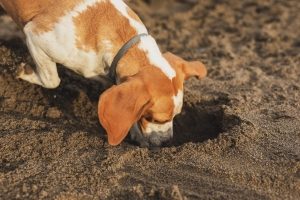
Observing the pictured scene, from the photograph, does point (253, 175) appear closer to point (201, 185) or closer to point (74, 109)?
point (201, 185)

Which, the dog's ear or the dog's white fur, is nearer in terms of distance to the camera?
the dog's ear

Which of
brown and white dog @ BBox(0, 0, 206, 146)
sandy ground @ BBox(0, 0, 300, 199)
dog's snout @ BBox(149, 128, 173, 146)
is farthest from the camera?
dog's snout @ BBox(149, 128, 173, 146)

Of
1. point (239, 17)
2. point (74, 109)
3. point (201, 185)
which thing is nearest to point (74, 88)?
point (74, 109)

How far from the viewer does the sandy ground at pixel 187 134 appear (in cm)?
464

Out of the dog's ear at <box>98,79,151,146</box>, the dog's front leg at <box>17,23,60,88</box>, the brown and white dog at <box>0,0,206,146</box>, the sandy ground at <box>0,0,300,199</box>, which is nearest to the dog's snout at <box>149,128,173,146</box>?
the brown and white dog at <box>0,0,206,146</box>

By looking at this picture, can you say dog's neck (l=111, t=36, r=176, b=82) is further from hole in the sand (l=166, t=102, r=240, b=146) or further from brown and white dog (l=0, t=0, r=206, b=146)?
hole in the sand (l=166, t=102, r=240, b=146)

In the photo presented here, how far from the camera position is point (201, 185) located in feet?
15.5

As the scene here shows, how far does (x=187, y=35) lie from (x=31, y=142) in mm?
3729

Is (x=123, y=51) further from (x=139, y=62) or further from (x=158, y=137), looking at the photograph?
(x=158, y=137)

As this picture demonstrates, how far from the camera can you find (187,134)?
584 centimetres

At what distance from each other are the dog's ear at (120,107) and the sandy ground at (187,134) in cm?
36

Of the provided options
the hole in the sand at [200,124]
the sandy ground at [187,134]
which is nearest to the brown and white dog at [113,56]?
the sandy ground at [187,134]

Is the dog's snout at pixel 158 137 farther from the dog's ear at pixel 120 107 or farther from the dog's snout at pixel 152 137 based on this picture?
the dog's ear at pixel 120 107

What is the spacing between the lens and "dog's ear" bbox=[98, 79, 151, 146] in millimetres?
4652
